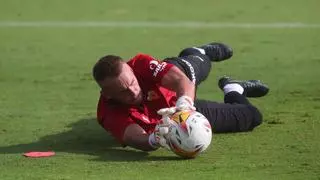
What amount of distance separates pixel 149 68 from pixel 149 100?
10.9 inches

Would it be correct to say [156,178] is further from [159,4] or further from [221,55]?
[159,4]

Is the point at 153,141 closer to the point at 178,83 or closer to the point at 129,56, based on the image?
the point at 178,83

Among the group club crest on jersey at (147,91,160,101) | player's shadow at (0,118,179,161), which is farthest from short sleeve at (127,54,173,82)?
player's shadow at (0,118,179,161)

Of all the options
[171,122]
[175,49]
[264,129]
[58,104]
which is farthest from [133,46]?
[171,122]

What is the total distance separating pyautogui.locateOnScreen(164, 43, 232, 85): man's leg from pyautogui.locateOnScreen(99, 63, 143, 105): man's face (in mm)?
694

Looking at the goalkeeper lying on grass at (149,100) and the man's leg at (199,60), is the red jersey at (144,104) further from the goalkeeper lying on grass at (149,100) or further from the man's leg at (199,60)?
the man's leg at (199,60)

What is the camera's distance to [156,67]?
664 centimetres

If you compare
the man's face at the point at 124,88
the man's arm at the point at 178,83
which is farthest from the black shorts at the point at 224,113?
the man's face at the point at 124,88

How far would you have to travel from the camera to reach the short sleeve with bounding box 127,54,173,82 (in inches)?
261

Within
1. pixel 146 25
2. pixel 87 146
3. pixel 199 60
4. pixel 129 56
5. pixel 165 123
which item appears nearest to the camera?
pixel 165 123

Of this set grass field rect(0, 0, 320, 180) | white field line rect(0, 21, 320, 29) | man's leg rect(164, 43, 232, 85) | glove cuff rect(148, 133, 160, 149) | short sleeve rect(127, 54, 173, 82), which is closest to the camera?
grass field rect(0, 0, 320, 180)

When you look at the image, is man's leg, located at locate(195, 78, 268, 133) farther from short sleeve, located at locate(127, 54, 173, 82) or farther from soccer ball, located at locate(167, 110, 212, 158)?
soccer ball, located at locate(167, 110, 212, 158)

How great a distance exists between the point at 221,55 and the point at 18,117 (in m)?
2.10

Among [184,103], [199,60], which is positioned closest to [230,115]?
[199,60]
